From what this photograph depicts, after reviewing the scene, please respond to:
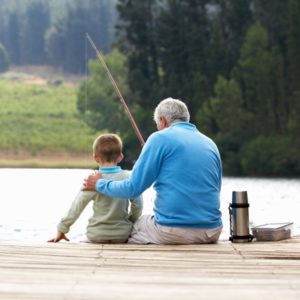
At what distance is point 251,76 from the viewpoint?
58031mm

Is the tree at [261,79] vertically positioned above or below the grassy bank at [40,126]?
above

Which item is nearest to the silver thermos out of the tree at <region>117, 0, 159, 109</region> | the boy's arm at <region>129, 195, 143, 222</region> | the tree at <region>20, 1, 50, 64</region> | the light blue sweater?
the light blue sweater

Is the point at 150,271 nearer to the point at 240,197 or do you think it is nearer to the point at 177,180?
the point at 177,180

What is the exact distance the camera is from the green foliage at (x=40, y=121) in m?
64.2

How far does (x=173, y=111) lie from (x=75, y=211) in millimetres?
867

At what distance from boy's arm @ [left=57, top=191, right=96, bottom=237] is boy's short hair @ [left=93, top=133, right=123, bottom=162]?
0.24 meters

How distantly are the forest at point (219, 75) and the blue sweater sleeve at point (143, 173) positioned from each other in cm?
4446

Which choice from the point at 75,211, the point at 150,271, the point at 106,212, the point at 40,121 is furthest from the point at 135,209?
the point at 40,121

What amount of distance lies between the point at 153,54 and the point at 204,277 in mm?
57277

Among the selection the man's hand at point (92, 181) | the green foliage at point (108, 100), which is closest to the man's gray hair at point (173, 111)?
the man's hand at point (92, 181)

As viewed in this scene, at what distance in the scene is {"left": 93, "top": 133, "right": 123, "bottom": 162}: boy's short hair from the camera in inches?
281

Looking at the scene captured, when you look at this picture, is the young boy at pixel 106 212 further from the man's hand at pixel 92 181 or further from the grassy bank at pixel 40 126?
the grassy bank at pixel 40 126

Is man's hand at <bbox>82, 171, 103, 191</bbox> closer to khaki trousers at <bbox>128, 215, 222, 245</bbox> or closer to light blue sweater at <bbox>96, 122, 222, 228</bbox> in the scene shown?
light blue sweater at <bbox>96, 122, 222, 228</bbox>

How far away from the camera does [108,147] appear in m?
7.20
